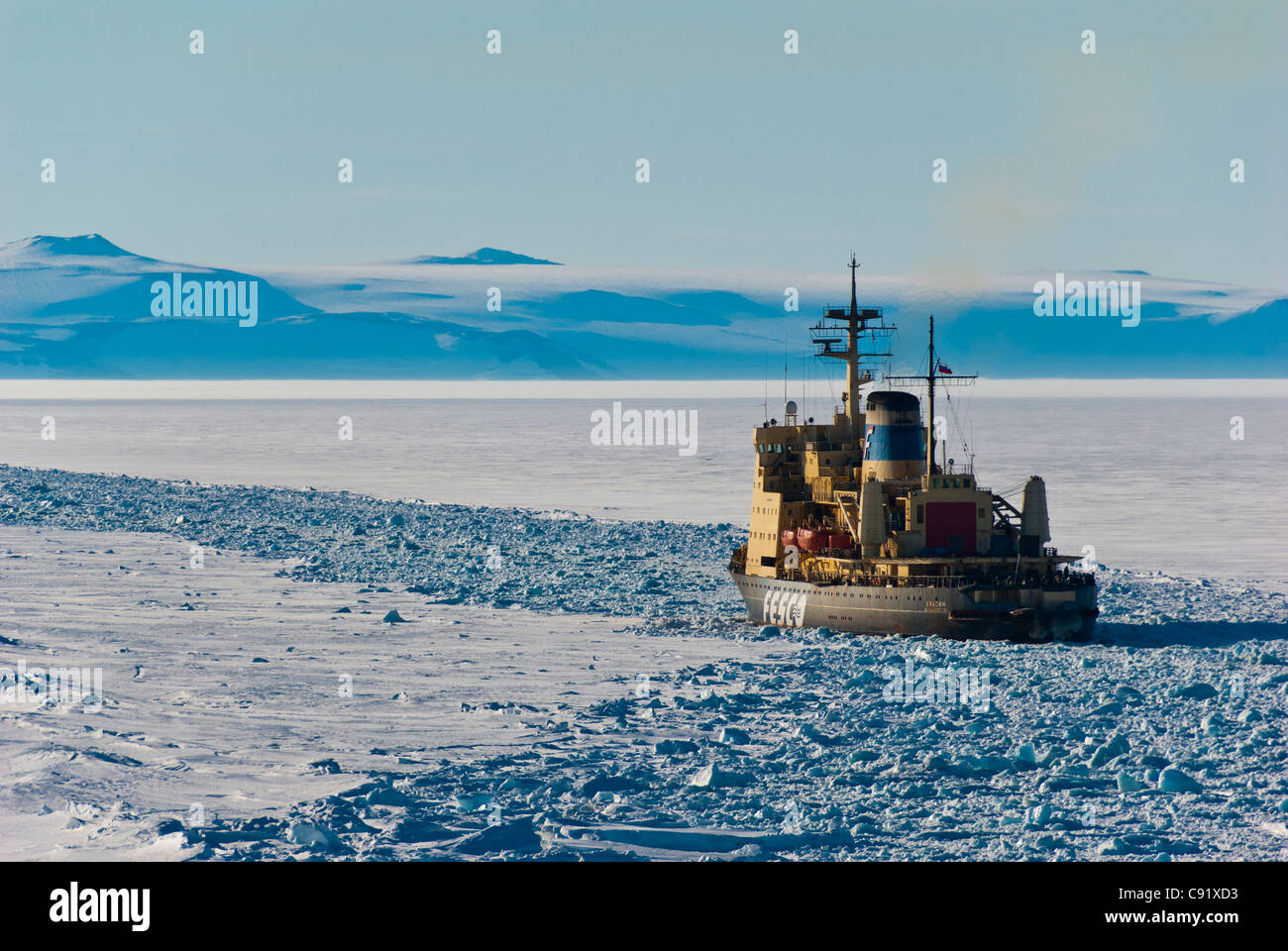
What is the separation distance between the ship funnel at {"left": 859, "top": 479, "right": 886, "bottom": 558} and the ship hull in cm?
92

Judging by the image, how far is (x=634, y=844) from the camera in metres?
14.6

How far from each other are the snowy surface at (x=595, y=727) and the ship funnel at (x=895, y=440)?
3.39m

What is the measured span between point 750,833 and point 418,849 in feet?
10.4

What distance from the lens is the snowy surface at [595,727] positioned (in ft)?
48.6

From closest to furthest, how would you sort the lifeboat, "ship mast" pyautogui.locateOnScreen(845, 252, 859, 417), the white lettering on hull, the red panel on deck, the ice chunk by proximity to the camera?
the ice chunk < the red panel on deck < the white lettering on hull < the lifeboat < "ship mast" pyautogui.locateOnScreen(845, 252, 859, 417)

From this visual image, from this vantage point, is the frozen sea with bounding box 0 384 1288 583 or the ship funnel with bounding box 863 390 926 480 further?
the frozen sea with bounding box 0 384 1288 583

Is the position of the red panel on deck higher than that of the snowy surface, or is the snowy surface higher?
the red panel on deck

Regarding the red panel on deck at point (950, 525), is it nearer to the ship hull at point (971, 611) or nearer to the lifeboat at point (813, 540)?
the ship hull at point (971, 611)

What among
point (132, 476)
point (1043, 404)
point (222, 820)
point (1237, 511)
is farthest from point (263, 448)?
point (1043, 404)

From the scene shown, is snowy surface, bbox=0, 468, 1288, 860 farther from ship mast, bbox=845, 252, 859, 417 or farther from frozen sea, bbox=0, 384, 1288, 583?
frozen sea, bbox=0, 384, 1288, 583

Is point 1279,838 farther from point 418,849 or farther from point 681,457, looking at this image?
point 681,457

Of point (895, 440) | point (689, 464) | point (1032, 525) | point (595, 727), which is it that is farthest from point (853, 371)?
point (689, 464)

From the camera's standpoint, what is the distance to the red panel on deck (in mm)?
27484

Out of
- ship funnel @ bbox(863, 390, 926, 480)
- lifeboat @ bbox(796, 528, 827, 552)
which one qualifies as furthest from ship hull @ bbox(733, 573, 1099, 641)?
ship funnel @ bbox(863, 390, 926, 480)
